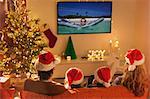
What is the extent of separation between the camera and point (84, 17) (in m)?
6.15

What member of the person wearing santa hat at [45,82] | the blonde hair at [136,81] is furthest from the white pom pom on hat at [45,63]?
the blonde hair at [136,81]

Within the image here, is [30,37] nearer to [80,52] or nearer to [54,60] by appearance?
[80,52]

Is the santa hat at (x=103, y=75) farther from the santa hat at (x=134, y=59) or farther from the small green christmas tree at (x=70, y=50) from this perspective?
the small green christmas tree at (x=70, y=50)

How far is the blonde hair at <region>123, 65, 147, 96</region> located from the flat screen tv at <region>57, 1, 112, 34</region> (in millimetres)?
3183

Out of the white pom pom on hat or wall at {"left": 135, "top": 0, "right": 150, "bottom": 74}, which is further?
wall at {"left": 135, "top": 0, "right": 150, "bottom": 74}

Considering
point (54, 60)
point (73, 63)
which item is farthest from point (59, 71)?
point (54, 60)

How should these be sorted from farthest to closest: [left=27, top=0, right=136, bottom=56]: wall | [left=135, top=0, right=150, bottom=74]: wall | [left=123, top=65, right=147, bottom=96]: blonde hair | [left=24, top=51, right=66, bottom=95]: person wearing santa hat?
[left=27, top=0, right=136, bottom=56]: wall
[left=135, top=0, right=150, bottom=74]: wall
[left=123, top=65, right=147, bottom=96]: blonde hair
[left=24, top=51, right=66, bottom=95]: person wearing santa hat

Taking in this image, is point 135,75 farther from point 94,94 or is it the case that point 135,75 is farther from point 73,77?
point 73,77

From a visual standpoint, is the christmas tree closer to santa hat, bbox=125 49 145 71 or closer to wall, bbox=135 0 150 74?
wall, bbox=135 0 150 74

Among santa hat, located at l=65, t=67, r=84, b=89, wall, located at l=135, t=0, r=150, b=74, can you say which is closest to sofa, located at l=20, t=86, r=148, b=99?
santa hat, located at l=65, t=67, r=84, b=89

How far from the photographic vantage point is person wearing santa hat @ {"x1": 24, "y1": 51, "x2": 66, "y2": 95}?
2842 mm

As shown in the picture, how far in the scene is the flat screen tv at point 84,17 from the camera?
6066 mm

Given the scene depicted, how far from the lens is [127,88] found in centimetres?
298

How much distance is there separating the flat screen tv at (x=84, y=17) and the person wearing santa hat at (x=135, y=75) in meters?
3.13
